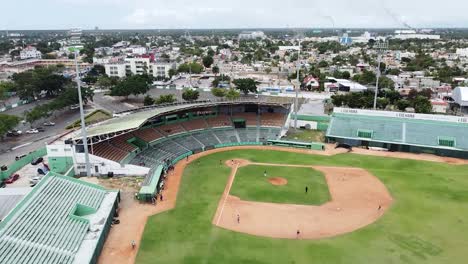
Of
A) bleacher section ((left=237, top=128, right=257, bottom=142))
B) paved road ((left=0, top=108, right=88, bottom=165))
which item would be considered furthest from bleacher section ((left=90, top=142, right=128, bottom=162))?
bleacher section ((left=237, top=128, right=257, bottom=142))

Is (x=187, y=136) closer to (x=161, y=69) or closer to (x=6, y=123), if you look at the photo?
(x=6, y=123)

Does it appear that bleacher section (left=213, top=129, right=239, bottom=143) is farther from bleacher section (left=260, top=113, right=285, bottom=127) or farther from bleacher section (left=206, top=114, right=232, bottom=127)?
bleacher section (left=260, top=113, right=285, bottom=127)

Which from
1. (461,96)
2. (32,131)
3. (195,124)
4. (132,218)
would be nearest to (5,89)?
(32,131)

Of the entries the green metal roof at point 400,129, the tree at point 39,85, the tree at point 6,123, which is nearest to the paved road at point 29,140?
the tree at point 6,123

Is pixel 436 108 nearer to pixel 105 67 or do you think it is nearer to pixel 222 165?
pixel 222 165

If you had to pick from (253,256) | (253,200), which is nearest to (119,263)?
(253,256)

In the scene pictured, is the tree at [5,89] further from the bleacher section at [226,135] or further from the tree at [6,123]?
the bleacher section at [226,135]
